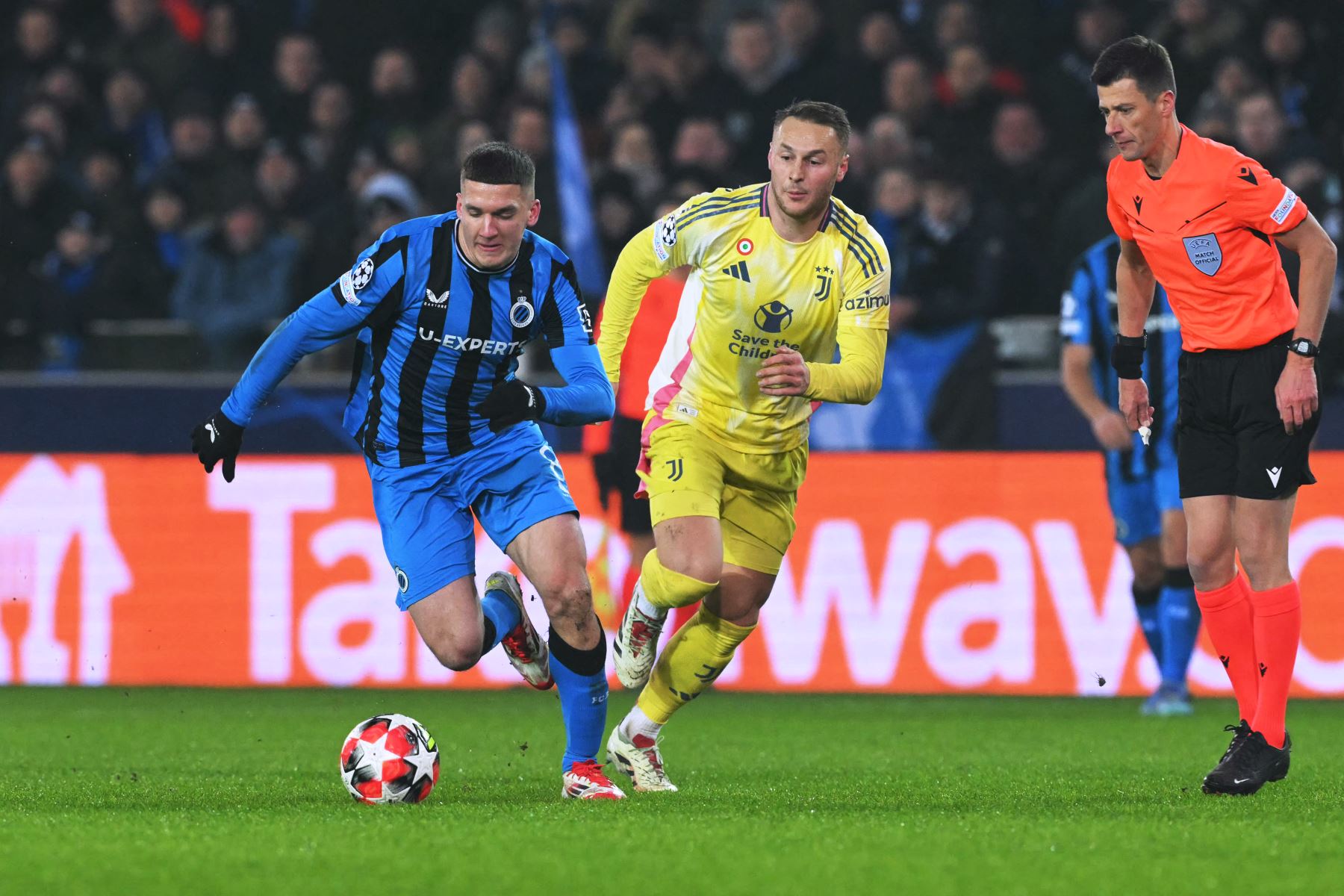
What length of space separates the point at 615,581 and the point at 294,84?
5350 millimetres

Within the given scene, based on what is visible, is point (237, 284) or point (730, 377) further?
point (237, 284)

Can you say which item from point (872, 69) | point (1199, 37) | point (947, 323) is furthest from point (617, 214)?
point (1199, 37)

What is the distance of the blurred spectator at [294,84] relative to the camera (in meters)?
14.2

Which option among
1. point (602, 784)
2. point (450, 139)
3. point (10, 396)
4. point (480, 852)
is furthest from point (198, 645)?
point (480, 852)

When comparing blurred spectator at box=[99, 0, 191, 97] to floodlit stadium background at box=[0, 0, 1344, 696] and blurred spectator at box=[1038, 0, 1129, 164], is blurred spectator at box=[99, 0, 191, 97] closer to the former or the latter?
floodlit stadium background at box=[0, 0, 1344, 696]

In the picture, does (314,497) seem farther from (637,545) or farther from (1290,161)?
(1290,161)

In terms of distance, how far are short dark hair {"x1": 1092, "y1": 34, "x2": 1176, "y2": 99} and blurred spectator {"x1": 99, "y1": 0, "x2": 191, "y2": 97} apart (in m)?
9.93

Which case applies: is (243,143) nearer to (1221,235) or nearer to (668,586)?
(668,586)

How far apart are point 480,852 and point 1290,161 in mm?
8190

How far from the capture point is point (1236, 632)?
6441 mm

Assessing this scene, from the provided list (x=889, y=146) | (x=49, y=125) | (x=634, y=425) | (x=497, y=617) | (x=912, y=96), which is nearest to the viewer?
(x=497, y=617)

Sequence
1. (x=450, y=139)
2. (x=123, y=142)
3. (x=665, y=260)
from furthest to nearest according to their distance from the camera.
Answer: (x=123, y=142) → (x=450, y=139) → (x=665, y=260)

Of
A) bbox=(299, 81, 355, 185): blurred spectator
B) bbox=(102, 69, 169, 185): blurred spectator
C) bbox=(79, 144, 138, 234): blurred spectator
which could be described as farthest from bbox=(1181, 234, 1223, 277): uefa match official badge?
bbox=(102, 69, 169, 185): blurred spectator

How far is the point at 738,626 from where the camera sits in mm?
6535
